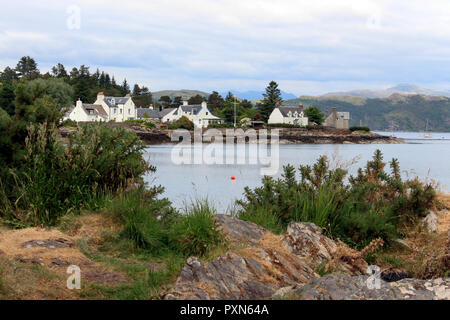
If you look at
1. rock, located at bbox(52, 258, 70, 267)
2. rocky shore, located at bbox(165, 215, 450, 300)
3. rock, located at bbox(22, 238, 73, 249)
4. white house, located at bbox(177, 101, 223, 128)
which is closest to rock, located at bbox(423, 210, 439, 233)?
rocky shore, located at bbox(165, 215, 450, 300)

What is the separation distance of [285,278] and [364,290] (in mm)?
1233

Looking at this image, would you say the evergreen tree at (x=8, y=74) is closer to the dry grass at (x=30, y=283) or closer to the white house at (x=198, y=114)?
the white house at (x=198, y=114)

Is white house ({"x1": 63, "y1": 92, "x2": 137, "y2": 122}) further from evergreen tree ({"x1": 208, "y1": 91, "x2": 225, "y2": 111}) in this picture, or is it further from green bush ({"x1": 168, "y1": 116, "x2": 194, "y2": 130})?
evergreen tree ({"x1": 208, "y1": 91, "x2": 225, "y2": 111})

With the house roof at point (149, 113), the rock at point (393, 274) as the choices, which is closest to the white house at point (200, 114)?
the house roof at point (149, 113)

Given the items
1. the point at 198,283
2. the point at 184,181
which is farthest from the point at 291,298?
the point at 184,181

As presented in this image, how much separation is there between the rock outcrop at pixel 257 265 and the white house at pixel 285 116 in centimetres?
10354

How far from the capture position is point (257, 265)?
5758mm

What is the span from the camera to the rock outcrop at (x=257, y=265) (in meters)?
5.14

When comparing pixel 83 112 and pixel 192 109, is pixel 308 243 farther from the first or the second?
pixel 192 109

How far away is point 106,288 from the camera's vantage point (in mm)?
5629

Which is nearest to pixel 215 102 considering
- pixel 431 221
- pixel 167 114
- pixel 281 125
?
pixel 167 114

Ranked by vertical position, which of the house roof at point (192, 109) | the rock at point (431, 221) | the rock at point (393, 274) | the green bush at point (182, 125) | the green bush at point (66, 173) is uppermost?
the house roof at point (192, 109)

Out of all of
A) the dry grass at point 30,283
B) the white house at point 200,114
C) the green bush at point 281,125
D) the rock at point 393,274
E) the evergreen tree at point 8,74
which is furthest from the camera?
the evergreen tree at point 8,74

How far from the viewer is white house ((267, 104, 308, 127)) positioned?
11062 centimetres
